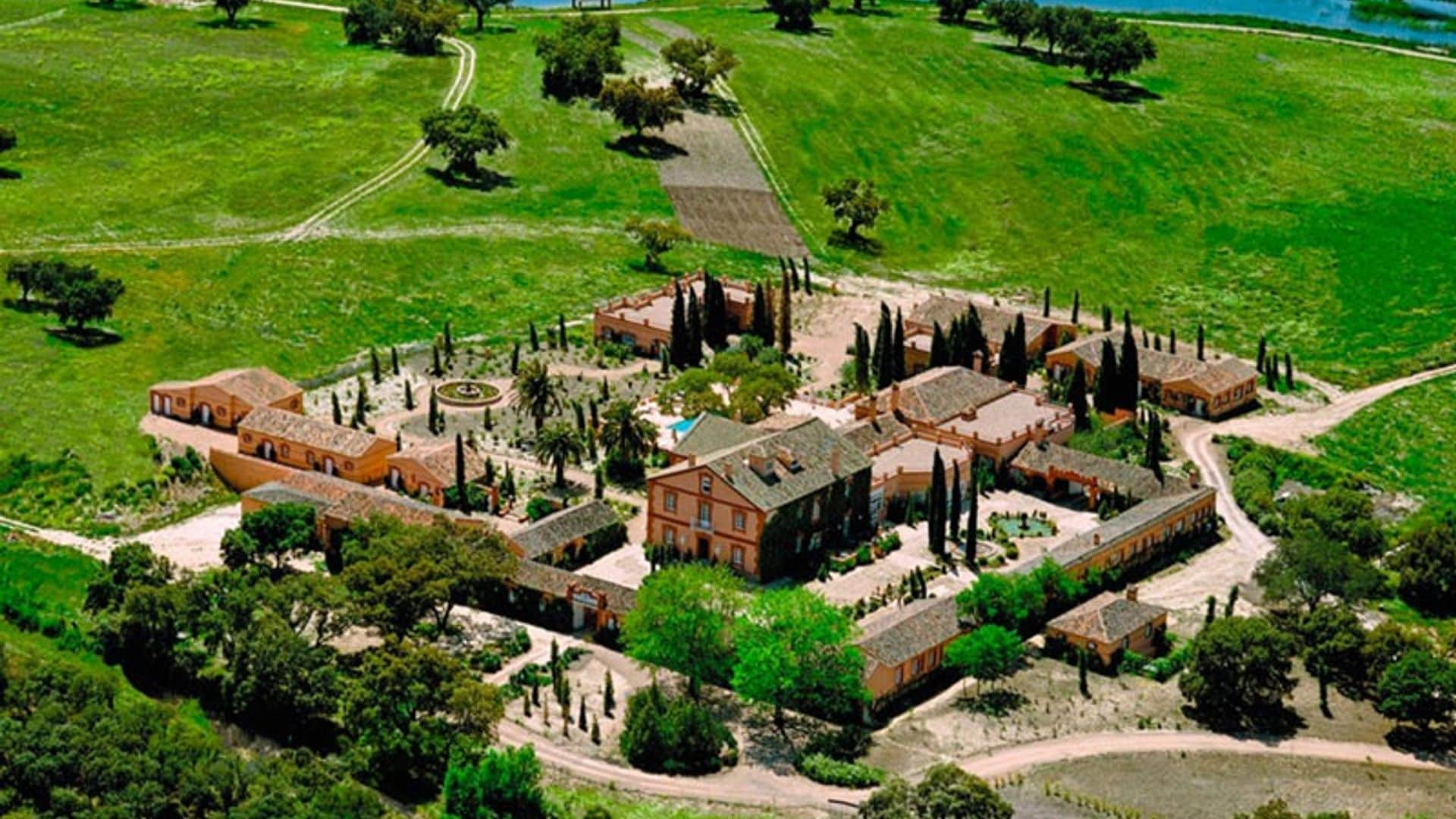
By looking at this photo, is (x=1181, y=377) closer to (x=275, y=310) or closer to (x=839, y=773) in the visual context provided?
(x=839, y=773)

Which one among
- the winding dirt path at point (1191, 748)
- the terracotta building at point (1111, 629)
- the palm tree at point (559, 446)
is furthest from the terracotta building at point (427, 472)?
the winding dirt path at point (1191, 748)

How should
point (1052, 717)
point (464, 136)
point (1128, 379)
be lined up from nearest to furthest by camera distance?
1. point (1052, 717)
2. point (1128, 379)
3. point (464, 136)

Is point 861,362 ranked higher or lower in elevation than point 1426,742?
higher

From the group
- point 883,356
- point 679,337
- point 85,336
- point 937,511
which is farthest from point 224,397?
point 937,511

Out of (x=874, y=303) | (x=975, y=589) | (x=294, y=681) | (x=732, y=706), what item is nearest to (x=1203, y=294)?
(x=874, y=303)

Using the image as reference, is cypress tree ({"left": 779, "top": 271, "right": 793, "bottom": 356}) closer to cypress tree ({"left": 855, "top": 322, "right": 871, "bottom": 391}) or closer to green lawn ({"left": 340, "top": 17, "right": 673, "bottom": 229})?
cypress tree ({"left": 855, "top": 322, "right": 871, "bottom": 391})

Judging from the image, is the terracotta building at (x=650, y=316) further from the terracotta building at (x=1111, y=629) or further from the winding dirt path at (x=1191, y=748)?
the winding dirt path at (x=1191, y=748)

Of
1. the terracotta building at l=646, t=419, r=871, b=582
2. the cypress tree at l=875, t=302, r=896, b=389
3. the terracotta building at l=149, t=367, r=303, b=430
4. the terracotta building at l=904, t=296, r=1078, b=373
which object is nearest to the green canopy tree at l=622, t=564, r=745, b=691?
the terracotta building at l=646, t=419, r=871, b=582
